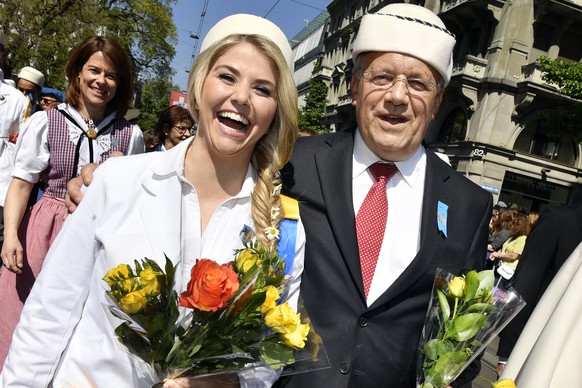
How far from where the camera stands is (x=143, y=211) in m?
1.96

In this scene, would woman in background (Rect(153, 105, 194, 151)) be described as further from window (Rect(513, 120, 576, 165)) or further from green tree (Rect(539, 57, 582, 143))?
window (Rect(513, 120, 576, 165))

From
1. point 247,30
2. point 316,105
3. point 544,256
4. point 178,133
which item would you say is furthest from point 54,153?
point 316,105

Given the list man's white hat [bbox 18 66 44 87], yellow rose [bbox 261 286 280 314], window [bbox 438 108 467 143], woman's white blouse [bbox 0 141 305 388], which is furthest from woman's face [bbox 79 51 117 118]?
window [bbox 438 108 467 143]

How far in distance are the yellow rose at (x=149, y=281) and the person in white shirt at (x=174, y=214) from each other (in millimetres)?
276

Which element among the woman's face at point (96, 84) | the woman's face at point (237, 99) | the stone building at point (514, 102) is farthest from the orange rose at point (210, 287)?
the stone building at point (514, 102)

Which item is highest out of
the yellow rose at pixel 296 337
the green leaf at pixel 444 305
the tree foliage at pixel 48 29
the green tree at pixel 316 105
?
the green tree at pixel 316 105

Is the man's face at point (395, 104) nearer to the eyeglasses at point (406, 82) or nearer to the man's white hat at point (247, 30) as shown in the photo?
the eyeglasses at point (406, 82)

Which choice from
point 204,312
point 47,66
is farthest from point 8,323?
point 47,66

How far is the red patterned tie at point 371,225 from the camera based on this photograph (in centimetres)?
246

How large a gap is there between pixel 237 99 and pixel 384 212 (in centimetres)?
93

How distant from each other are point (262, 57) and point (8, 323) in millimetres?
2189

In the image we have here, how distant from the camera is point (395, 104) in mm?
2561

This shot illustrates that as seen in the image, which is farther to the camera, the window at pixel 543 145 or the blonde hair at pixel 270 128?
the window at pixel 543 145

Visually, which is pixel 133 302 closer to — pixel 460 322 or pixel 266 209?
pixel 266 209
